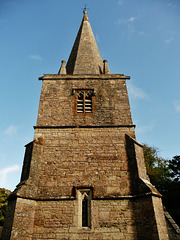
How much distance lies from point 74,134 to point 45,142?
141cm

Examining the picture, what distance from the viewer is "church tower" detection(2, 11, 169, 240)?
22.1 ft

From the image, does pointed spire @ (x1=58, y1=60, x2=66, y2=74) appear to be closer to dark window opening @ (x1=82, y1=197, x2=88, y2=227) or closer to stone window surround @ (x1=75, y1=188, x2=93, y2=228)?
stone window surround @ (x1=75, y1=188, x2=93, y2=228)

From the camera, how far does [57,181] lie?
25.7 feet

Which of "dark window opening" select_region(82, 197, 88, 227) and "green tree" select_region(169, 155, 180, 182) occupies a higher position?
"green tree" select_region(169, 155, 180, 182)

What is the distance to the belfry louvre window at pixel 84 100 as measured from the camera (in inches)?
404

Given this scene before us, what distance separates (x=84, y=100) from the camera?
10516 mm

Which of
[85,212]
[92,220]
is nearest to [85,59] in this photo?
[85,212]

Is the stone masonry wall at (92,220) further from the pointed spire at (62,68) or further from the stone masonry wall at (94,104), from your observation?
the pointed spire at (62,68)

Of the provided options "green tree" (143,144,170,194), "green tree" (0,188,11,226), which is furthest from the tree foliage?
"green tree" (0,188,11,226)

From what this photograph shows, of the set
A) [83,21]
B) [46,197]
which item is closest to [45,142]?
[46,197]

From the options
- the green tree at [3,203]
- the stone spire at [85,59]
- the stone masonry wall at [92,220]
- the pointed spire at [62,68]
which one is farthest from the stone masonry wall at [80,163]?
the green tree at [3,203]

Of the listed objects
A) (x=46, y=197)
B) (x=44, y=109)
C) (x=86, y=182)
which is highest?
(x=44, y=109)

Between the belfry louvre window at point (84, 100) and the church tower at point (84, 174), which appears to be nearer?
the church tower at point (84, 174)

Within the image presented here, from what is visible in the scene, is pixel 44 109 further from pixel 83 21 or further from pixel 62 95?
pixel 83 21
